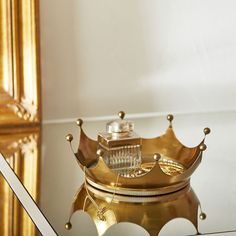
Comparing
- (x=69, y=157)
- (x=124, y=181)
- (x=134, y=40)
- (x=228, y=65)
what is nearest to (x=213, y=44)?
(x=228, y=65)

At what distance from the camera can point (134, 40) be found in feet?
3.74

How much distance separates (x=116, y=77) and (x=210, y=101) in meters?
0.22

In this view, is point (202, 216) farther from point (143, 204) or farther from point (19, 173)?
point (19, 173)

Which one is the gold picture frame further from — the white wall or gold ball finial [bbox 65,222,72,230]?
gold ball finial [bbox 65,222,72,230]

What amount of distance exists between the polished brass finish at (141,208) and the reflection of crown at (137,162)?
1cm

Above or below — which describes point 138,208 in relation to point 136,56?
below

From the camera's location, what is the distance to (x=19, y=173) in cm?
81

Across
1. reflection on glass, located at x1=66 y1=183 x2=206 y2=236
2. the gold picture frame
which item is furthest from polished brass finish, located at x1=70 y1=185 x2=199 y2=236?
→ the gold picture frame

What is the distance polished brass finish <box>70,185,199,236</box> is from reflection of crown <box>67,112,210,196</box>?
10mm

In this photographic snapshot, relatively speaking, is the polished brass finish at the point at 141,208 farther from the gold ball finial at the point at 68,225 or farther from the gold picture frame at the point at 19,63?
the gold picture frame at the point at 19,63

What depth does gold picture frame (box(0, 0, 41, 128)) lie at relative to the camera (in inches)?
39.8

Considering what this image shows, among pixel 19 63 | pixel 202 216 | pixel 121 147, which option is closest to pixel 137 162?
pixel 121 147

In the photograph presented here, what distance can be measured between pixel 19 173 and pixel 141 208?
22 cm

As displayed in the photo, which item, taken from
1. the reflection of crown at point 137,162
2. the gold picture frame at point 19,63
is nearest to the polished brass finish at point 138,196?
the reflection of crown at point 137,162
